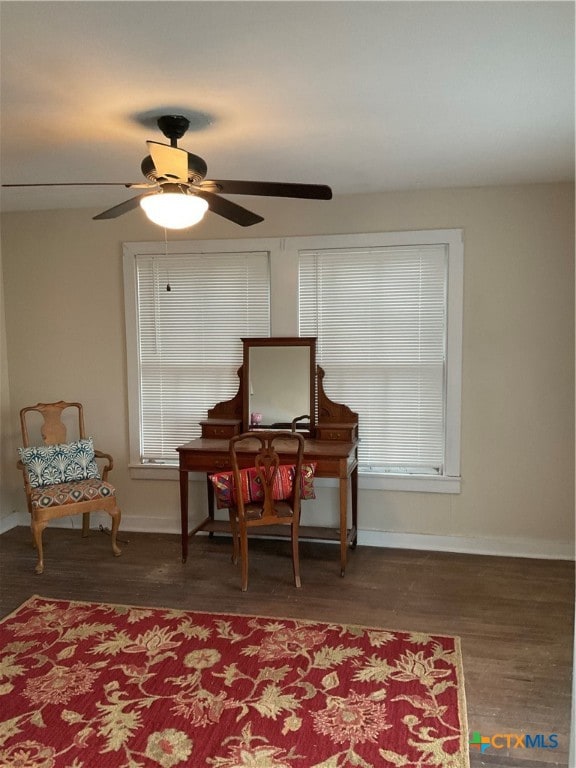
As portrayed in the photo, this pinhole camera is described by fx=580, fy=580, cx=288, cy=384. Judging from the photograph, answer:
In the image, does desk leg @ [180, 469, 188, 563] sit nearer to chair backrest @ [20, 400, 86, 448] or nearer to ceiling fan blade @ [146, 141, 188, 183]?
chair backrest @ [20, 400, 86, 448]

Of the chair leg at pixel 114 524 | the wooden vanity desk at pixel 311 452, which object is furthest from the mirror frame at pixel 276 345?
the chair leg at pixel 114 524

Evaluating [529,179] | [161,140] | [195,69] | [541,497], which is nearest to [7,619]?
[161,140]

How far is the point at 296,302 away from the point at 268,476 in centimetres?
139

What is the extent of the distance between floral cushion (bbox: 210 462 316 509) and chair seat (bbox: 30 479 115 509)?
3.02 feet

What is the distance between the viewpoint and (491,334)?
13.1ft

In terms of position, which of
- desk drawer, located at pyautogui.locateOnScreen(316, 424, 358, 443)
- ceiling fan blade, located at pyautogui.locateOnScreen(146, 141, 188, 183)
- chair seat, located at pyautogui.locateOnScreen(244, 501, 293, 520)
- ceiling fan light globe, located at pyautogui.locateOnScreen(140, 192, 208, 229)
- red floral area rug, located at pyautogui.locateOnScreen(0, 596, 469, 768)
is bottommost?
red floral area rug, located at pyautogui.locateOnScreen(0, 596, 469, 768)

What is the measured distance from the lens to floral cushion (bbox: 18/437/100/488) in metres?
4.03

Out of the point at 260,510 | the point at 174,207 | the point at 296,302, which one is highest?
the point at 174,207

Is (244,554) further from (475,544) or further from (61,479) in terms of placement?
(475,544)

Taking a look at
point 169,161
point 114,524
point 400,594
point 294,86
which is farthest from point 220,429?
point 294,86

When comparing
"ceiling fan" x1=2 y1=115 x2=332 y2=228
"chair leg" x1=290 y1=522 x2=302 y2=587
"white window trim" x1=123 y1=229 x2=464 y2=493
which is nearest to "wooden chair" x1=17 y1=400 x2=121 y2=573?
"white window trim" x1=123 y1=229 x2=464 y2=493

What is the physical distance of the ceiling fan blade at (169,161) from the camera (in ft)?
7.43

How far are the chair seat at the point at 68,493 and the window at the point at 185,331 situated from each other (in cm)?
61

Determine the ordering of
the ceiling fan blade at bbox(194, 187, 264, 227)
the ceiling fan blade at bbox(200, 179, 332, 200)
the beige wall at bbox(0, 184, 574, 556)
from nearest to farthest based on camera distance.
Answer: the ceiling fan blade at bbox(200, 179, 332, 200) → the ceiling fan blade at bbox(194, 187, 264, 227) → the beige wall at bbox(0, 184, 574, 556)
